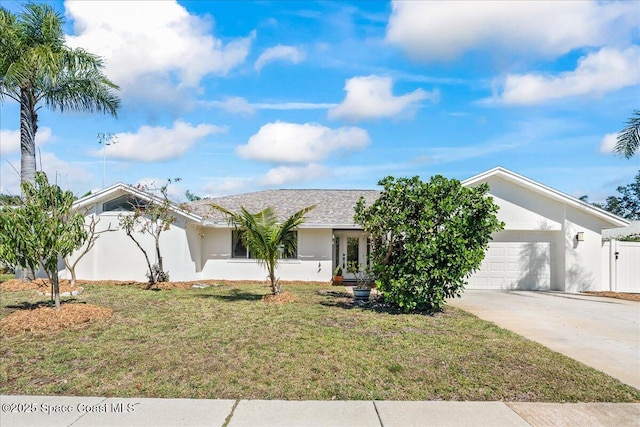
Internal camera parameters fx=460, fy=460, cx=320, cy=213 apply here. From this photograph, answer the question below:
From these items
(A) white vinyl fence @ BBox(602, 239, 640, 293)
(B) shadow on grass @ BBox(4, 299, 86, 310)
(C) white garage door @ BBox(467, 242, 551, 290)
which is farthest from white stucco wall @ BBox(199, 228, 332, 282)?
(A) white vinyl fence @ BBox(602, 239, 640, 293)

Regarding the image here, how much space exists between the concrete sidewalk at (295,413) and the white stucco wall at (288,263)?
46.6 feet

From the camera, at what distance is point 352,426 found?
15.7 ft

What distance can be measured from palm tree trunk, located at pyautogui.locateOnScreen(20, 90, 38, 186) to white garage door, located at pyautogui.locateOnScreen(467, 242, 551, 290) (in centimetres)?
1690

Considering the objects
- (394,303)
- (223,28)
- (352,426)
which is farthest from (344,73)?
(352,426)

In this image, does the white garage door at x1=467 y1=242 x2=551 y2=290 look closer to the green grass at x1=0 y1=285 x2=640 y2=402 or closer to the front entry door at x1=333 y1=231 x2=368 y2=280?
the front entry door at x1=333 y1=231 x2=368 y2=280

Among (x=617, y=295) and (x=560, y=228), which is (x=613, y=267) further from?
(x=560, y=228)

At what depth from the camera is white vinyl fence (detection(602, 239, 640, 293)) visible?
57.6 ft

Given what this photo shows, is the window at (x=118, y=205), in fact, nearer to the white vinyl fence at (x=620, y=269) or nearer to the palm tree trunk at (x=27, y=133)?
the palm tree trunk at (x=27, y=133)

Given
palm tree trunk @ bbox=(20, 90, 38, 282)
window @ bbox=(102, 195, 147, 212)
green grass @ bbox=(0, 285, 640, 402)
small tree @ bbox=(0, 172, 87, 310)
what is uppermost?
palm tree trunk @ bbox=(20, 90, 38, 282)

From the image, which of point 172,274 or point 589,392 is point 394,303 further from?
point 172,274

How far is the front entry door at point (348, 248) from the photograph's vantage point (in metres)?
20.3

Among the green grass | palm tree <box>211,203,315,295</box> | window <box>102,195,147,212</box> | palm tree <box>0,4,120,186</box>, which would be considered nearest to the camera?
the green grass

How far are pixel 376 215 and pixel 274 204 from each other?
11361 mm

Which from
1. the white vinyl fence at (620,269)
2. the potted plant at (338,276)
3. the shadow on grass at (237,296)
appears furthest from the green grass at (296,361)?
the white vinyl fence at (620,269)
